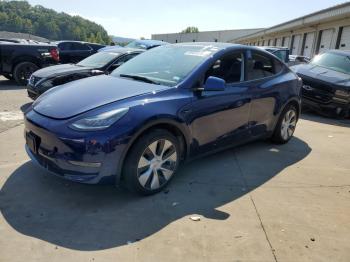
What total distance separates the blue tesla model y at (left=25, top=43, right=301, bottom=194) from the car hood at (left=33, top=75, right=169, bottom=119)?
0.01 meters

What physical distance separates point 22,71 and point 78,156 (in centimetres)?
834

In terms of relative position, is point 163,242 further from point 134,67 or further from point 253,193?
point 134,67

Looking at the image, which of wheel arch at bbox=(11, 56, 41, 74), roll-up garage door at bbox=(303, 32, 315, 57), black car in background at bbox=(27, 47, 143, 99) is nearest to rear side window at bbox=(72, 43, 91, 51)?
wheel arch at bbox=(11, 56, 41, 74)

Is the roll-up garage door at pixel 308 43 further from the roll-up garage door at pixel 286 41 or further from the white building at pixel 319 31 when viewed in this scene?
the roll-up garage door at pixel 286 41

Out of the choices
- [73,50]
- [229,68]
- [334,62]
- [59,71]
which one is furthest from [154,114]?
[73,50]

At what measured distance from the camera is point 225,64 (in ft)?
14.1

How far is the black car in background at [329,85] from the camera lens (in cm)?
805

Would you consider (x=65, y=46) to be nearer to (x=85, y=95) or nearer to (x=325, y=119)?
(x=325, y=119)

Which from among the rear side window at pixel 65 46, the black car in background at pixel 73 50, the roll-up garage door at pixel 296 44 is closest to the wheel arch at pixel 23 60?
the black car in background at pixel 73 50

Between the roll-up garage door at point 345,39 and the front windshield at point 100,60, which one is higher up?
the roll-up garage door at point 345,39

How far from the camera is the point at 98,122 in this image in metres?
3.12

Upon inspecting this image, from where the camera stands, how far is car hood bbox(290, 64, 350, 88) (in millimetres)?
8176

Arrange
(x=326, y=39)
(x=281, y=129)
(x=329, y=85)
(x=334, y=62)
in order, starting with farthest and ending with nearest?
(x=326, y=39) < (x=334, y=62) < (x=329, y=85) < (x=281, y=129)

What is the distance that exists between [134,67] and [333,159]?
335 cm
